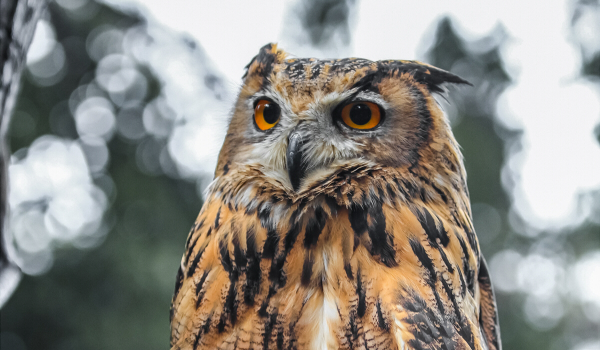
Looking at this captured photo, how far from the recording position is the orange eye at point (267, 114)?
1.34 metres

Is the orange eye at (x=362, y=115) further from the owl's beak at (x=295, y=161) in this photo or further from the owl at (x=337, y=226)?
the owl's beak at (x=295, y=161)

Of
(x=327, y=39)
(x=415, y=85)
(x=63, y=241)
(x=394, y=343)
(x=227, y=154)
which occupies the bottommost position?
(x=63, y=241)

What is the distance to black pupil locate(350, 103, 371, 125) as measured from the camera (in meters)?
1.25

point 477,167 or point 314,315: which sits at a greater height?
point 477,167

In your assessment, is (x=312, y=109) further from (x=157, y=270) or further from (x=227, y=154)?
(x=157, y=270)

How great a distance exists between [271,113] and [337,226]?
424 millimetres

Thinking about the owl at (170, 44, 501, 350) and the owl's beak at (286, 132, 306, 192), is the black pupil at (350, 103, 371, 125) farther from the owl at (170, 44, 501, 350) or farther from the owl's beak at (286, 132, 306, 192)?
the owl's beak at (286, 132, 306, 192)

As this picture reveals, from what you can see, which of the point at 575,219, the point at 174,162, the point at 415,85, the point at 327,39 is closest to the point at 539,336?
the point at 575,219

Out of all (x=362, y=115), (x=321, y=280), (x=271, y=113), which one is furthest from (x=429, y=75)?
(x=321, y=280)

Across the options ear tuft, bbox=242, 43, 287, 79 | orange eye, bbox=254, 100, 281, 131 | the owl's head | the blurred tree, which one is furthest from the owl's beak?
the blurred tree

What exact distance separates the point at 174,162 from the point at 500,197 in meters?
4.52

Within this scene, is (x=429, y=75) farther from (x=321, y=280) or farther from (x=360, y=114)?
(x=321, y=280)

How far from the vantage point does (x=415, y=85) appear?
1.30 meters

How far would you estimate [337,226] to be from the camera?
114 centimetres
